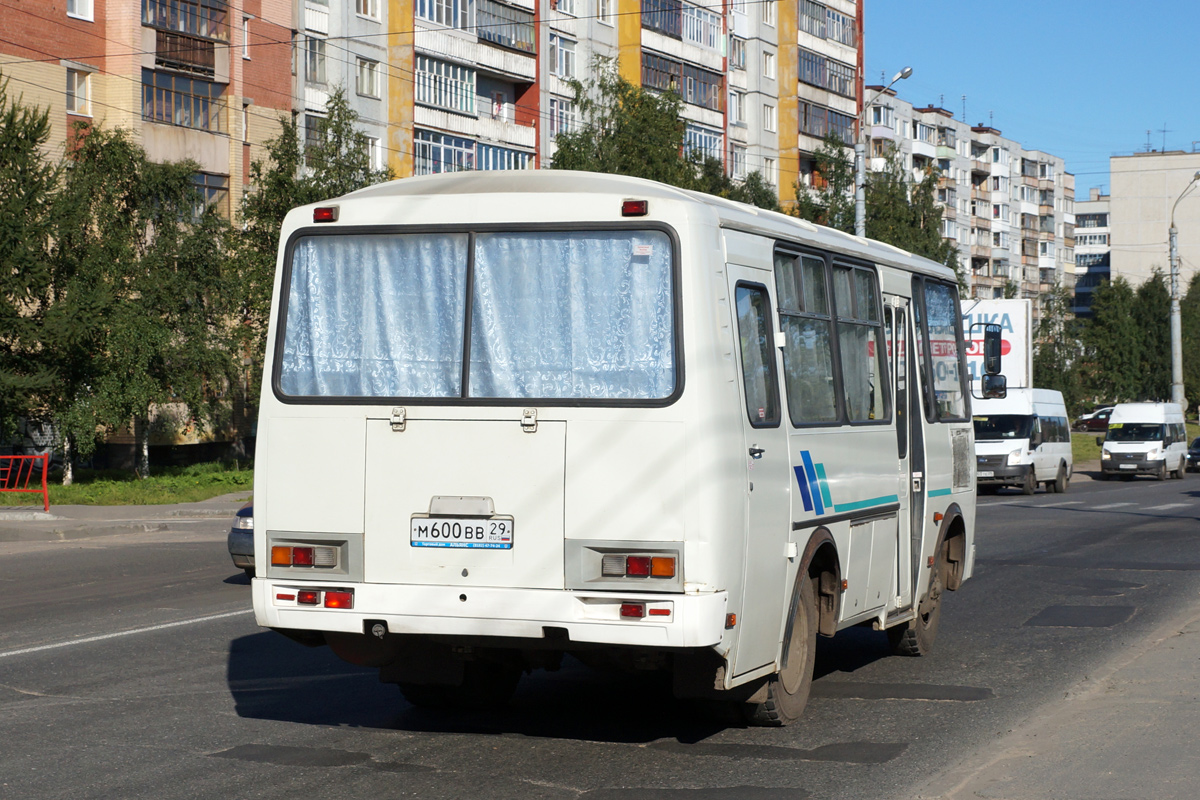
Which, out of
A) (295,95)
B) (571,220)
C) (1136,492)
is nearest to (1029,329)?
(1136,492)

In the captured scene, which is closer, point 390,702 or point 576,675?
point 390,702

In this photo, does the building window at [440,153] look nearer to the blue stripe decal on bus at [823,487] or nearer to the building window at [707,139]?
the building window at [707,139]

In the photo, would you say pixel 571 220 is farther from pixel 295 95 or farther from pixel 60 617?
pixel 295 95

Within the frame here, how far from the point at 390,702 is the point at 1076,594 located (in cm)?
808

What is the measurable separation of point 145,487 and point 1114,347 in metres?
70.2

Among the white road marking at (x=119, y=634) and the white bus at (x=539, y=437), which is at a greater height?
the white bus at (x=539, y=437)

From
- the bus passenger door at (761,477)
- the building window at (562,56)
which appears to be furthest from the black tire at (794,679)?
the building window at (562,56)

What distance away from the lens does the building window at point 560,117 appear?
58162 millimetres

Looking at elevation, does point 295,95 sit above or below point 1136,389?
above

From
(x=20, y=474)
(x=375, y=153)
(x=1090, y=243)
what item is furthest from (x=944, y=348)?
(x=1090, y=243)

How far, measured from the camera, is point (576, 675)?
9.55 metres

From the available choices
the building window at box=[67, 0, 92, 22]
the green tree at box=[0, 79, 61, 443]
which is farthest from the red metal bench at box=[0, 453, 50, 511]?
the building window at box=[67, 0, 92, 22]

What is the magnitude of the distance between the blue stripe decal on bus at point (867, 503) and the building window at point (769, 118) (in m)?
66.3

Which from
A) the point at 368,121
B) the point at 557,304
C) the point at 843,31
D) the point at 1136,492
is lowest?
the point at 1136,492
